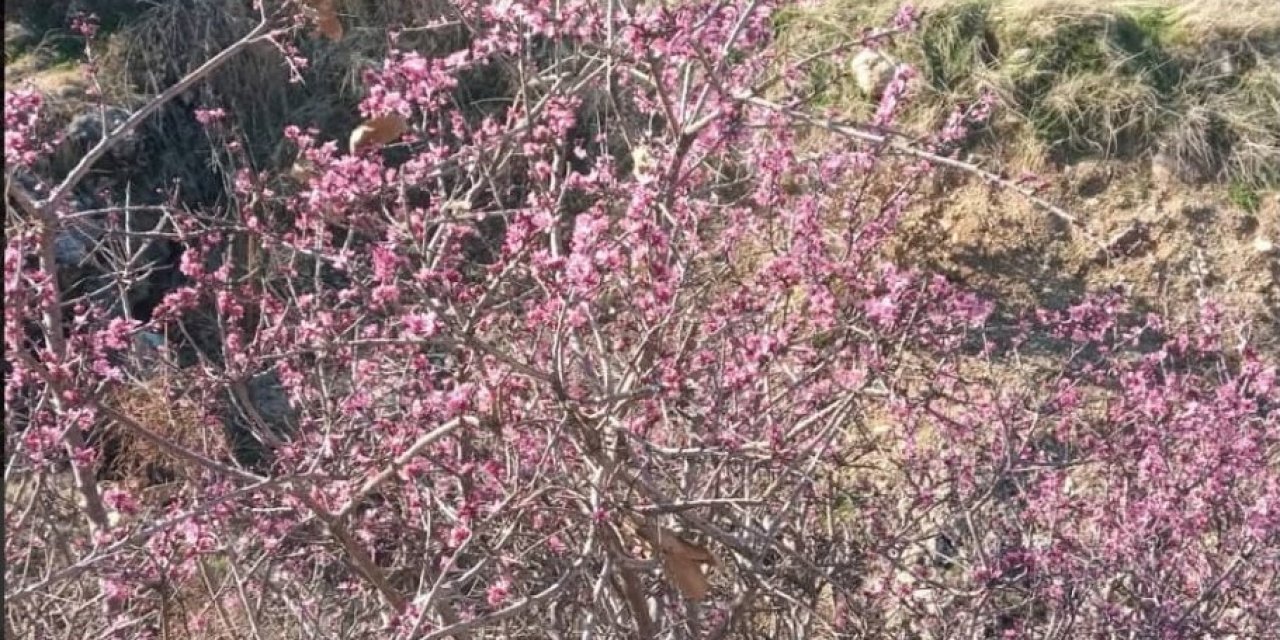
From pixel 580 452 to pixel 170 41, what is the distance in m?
4.81

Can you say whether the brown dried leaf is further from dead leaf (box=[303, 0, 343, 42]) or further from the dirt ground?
the dirt ground

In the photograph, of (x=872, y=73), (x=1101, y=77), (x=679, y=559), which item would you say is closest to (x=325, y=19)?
(x=679, y=559)

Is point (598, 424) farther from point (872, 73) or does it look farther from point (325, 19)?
point (872, 73)

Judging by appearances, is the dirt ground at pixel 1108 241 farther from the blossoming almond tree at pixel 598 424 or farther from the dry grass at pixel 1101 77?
the blossoming almond tree at pixel 598 424

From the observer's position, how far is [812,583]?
3.21 m

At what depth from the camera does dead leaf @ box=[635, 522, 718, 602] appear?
105 inches

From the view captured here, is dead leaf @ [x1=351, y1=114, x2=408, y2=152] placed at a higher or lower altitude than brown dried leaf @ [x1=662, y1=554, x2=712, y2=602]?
higher

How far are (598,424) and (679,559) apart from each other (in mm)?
324

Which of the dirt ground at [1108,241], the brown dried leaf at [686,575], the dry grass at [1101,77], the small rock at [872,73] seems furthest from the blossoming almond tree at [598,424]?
the dry grass at [1101,77]

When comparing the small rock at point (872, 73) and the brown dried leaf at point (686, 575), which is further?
the small rock at point (872, 73)

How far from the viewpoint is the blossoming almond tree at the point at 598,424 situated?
8.61 feet

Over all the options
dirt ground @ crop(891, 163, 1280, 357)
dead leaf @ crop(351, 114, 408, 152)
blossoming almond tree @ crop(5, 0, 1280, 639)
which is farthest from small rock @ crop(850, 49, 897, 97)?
dead leaf @ crop(351, 114, 408, 152)

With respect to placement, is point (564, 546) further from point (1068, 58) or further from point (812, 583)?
point (1068, 58)

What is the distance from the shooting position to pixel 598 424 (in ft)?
8.52
